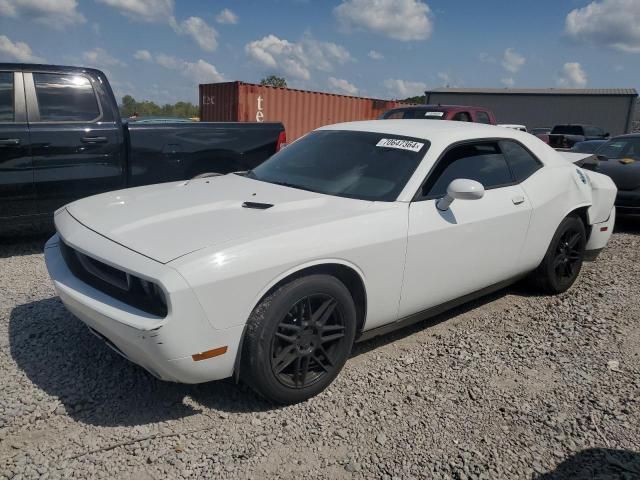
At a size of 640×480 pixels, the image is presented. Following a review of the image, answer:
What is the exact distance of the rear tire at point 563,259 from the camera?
177 inches

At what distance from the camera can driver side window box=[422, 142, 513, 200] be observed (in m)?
3.45

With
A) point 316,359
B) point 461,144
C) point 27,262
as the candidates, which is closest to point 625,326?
point 461,144

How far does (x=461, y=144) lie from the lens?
3.71 meters

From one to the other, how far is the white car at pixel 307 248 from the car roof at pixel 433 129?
0.02 m

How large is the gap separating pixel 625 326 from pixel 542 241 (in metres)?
0.91

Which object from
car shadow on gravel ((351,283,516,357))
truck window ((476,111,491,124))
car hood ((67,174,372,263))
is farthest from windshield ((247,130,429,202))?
truck window ((476,111,491,124))

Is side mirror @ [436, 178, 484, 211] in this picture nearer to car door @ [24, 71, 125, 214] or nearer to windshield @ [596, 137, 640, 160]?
car door @ [24, 71, 125, 214]

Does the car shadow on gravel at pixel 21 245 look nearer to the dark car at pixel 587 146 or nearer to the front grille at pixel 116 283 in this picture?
the front grille at pixel 116 283

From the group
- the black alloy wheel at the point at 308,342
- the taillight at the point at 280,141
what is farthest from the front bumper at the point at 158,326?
the taillight at the point at 280,141

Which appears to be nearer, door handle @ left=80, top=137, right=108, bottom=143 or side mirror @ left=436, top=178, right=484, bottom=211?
side mirror @ left=436, top=178, right=484, bottom=211

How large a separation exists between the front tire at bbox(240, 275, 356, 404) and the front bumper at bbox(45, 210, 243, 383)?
5.0 inches

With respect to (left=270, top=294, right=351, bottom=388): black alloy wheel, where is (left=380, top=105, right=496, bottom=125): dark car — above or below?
above

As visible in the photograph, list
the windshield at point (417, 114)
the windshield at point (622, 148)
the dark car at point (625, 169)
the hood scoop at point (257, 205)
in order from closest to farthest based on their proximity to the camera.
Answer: the hood scoop at point (257, 205)
the dark car at point (625, 169)
the windshield at point (622, 148)
the windshield at point (417, 114)

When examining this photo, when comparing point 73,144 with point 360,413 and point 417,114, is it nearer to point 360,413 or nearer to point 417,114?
point 360,413
